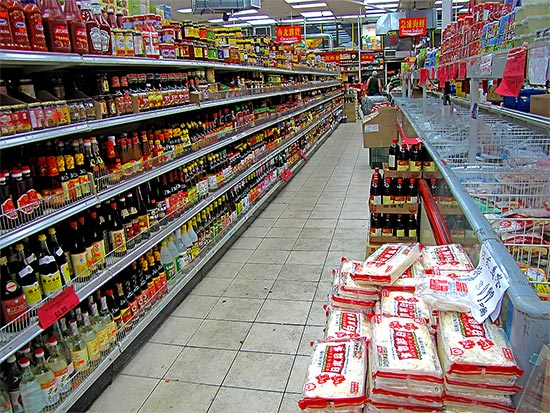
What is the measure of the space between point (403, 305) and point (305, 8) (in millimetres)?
15547

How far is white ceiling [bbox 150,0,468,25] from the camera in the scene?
14.0 meters

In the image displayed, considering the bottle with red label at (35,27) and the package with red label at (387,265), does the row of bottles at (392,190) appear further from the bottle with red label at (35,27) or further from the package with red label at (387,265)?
the bottle with red label at (35,27)

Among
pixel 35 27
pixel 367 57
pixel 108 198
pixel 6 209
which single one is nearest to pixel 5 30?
pixel 35 27

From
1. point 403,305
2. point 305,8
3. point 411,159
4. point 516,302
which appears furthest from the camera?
point 305,8

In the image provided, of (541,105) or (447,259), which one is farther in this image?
(541,105)

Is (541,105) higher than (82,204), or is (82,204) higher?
(541,105)

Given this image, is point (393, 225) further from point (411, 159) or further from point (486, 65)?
Result: point (486, 65)

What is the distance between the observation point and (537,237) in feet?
5.30

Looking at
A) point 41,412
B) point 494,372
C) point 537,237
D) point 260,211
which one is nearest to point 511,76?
point 537,237

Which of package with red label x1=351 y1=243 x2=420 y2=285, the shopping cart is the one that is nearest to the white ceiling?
the shopping cart

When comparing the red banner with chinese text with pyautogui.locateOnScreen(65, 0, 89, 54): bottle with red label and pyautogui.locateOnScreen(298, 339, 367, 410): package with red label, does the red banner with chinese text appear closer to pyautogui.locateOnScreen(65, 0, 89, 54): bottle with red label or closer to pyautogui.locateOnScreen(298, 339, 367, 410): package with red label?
pyautogui.locateOnScreen(65, 0, 89, 54): bottle with red label

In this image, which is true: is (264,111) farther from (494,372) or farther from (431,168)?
(494,372)

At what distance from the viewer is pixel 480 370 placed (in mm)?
1136

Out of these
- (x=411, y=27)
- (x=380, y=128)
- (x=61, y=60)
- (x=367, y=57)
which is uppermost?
(x=411, y=27)
